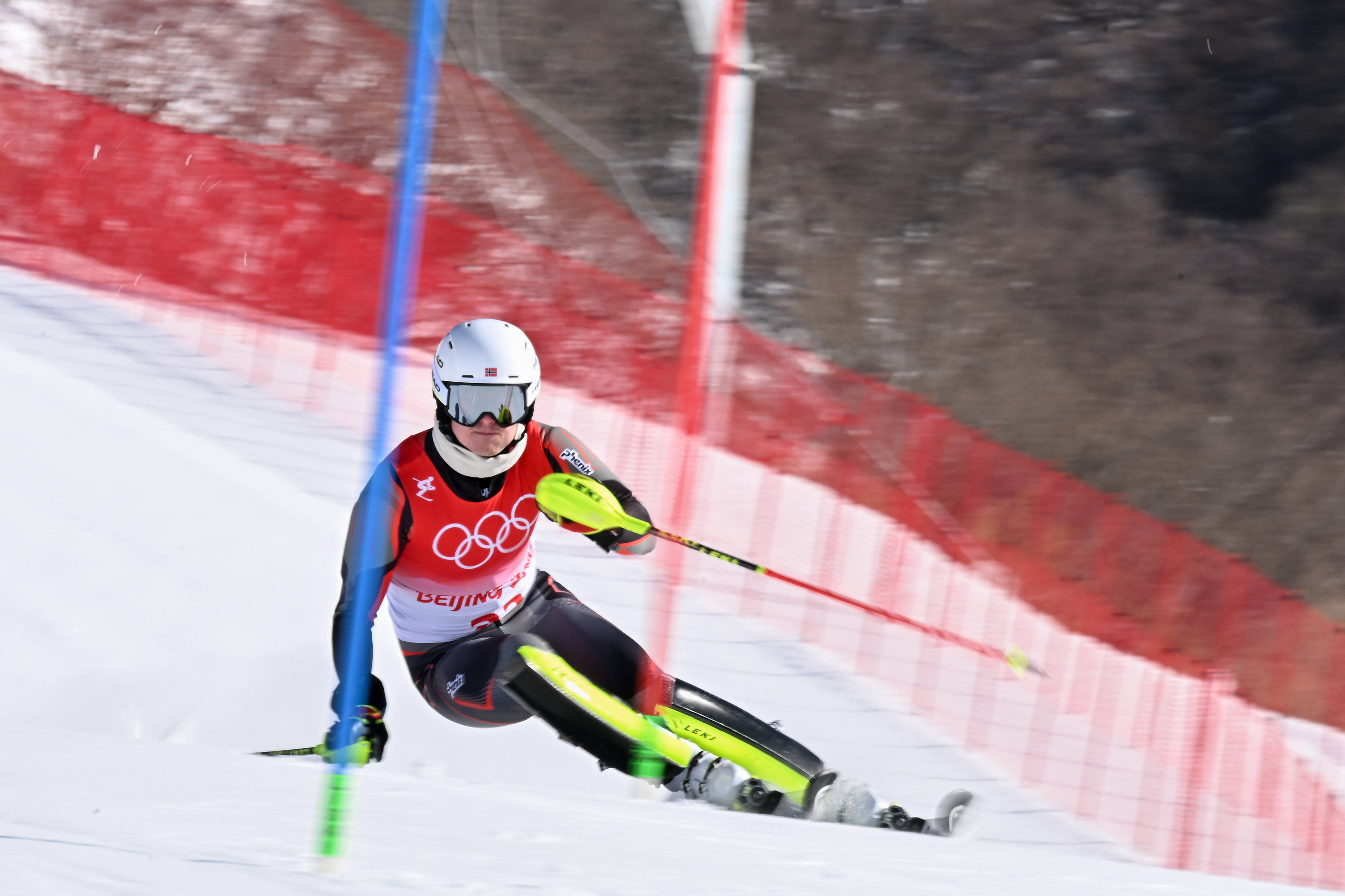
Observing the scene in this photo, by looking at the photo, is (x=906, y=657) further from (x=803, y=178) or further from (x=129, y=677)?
(x=803, y=178)

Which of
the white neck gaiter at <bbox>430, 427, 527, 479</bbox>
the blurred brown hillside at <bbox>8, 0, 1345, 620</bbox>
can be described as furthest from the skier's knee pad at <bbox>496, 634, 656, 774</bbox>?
the blurred brown hillside at <bbox>8, 0, 1345, 620</bbox>

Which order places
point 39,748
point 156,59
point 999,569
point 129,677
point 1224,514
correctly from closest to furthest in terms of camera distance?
point 39,748 < point 129,677 < point 999,569 < point 1224,514 < point 156,59

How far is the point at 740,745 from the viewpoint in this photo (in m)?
3.47

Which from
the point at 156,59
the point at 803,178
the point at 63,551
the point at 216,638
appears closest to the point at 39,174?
the point at 63,551

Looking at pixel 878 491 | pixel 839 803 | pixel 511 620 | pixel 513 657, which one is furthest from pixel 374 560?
pixel 878 491

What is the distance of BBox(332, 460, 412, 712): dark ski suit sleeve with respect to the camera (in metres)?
3.07

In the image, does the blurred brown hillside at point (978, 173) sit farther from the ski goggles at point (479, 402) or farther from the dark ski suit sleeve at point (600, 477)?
the ski goggles at point (479, 402)

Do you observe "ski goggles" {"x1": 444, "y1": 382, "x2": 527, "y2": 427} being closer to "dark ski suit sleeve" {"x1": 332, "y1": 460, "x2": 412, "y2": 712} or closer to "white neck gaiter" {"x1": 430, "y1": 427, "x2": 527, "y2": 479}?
"white neck gaiter" {"x1": 430, "y1": 427, "x2": 527, "y2": 479}

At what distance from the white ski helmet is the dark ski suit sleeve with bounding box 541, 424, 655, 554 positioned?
0.70 feet

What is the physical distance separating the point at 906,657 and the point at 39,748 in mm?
3264

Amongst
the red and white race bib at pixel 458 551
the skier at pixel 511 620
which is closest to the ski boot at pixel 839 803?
the skier at pixel 511 620

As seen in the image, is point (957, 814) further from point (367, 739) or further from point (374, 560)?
point (374, 560)

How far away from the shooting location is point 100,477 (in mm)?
5133

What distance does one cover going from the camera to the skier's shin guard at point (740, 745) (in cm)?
346
